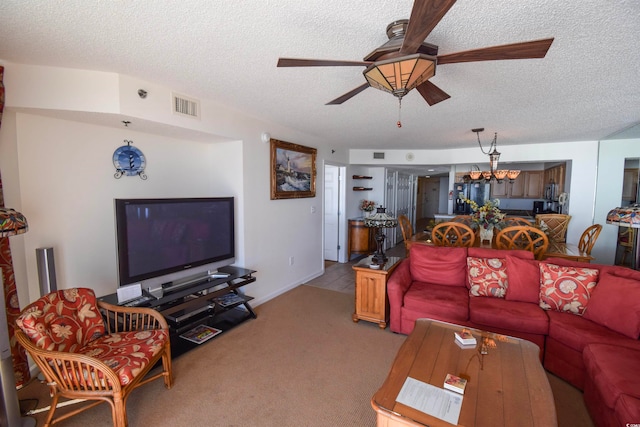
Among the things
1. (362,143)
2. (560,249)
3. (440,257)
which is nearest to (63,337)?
(440,257)

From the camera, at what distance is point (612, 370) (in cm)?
175

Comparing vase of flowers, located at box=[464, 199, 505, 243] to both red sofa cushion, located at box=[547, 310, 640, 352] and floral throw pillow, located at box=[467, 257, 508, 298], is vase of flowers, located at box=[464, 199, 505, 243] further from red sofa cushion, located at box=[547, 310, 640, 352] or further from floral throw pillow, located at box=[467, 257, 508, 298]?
red sofa cushion, located at box=[547, 310, 640, 352]

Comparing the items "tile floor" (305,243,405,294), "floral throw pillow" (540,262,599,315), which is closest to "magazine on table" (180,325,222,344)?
"tile floor" (305,243,405,294)

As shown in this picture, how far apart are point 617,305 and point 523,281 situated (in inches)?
25.6

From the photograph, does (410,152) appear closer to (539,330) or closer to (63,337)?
(539,330)

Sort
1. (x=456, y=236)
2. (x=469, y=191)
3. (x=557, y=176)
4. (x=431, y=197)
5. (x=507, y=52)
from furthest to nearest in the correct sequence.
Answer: (x=431, y=197) → (x=469, y=191) → (x=557, y=176) → (x=456, y=236) → (x=507, y=52)

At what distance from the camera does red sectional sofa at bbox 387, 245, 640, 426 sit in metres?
1.82

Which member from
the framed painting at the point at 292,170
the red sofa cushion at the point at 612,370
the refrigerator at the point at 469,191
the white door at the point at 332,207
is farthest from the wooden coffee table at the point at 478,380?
the refrigerator at the point at 469,191

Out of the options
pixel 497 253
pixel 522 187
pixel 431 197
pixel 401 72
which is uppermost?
pixel 401 72

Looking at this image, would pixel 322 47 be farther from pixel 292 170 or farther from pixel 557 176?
pixel 557 176

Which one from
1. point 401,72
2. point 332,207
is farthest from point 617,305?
point 332,207

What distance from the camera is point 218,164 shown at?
12.1 ft

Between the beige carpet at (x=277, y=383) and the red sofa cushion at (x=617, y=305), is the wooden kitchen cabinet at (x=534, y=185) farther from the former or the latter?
the beige carpet at (x=277, y=383)

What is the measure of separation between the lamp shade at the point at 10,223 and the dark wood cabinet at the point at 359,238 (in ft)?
16.7
